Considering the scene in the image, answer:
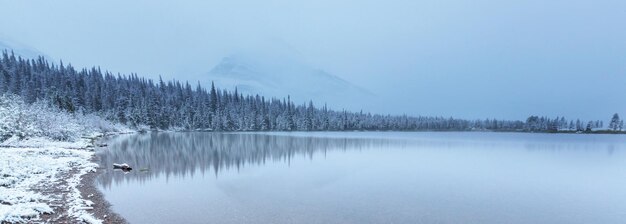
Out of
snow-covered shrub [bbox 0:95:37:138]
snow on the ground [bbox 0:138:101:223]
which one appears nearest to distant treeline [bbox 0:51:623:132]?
snow-covered shrub [bbox 0:95:37:138]

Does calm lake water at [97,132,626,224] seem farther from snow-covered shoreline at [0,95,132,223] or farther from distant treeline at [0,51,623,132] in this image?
distant treeline at [0,51,623,132]

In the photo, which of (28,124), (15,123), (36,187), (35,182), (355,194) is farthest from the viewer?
(28,124)

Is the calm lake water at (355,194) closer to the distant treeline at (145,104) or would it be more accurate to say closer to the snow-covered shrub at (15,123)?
the snow-covered shrub at (15,123)

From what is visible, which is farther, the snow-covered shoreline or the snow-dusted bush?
the snow-dusted bush

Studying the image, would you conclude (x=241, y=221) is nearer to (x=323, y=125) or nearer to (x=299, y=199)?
(x=299, y=199)

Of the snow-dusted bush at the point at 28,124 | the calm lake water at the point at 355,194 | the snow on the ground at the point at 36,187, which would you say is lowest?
the calm lake water at the point at 355,194

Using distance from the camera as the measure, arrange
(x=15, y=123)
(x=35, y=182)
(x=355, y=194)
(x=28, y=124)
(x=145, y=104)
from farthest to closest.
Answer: (x=145, y=104)
(x=28, y=124)
(x=15, y=123)
(x=355, y=194)
(x=35, y=182)

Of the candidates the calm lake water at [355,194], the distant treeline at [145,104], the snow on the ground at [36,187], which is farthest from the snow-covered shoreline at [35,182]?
the distant treeline at [145,104]

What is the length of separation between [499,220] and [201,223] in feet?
47.8

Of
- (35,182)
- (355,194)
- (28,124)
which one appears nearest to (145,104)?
(28,124)

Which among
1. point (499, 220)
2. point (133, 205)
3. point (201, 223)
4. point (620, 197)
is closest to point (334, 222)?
point (201, 223)

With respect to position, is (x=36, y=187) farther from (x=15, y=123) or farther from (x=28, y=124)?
(x=28, y=124)

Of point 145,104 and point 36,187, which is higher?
point 145,104

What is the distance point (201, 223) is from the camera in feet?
46.3
